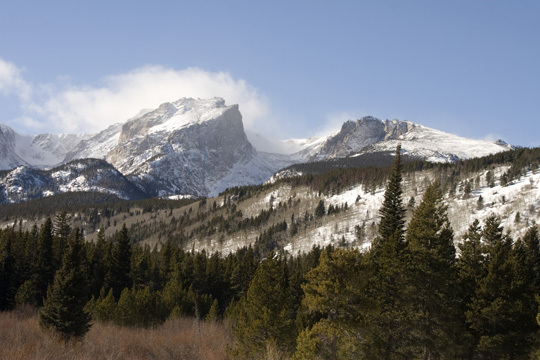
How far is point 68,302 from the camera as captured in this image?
3375 cm

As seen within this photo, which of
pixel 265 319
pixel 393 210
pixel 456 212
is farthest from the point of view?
pixel 456 212

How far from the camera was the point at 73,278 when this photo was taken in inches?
1346

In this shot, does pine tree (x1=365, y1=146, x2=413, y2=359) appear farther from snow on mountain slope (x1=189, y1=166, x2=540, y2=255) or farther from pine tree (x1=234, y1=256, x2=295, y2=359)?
snow on mountain slope (x1=189, y1=166, x2=540, y2=255)

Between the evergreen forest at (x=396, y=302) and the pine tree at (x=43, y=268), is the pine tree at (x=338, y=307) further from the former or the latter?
the pine tree at (x=43, y=268)

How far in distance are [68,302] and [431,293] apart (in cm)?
2812

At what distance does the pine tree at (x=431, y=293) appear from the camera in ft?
80.9

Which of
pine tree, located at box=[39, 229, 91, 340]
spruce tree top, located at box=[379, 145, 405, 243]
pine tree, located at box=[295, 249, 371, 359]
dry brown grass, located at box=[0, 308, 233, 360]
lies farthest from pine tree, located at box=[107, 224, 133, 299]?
pine tree, located at box=[295, 249, 371, 359]

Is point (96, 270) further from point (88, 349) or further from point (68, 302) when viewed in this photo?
point (88, 349)

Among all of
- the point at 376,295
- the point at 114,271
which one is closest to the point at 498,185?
the point at 114,271

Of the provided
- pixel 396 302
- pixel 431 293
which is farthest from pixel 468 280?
pixel 396 302

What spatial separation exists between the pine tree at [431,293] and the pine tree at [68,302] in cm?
Answer: 2583

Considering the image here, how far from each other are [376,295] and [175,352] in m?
13.8

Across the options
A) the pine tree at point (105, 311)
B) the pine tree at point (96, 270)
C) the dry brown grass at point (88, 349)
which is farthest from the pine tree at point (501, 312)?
the pine tree at point (96, 270)

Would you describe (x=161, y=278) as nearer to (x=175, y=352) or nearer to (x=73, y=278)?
(x=73, y=278)
